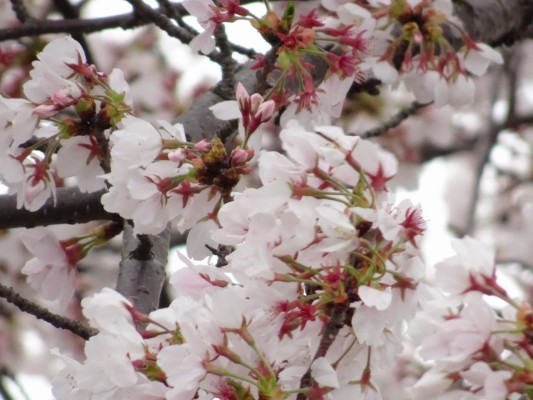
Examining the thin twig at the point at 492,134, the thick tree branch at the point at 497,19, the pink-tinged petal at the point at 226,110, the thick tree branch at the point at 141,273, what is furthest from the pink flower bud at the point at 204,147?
the thin twig at the point at 492,134

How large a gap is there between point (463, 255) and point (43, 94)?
0.76 metres

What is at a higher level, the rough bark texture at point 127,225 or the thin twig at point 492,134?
the rough bark texture at point 127,225

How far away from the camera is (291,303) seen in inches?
53.9

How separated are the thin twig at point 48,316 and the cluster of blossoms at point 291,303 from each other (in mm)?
268

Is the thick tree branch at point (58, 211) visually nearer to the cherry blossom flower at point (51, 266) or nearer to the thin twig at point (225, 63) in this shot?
the cherry blossom flower at point (51, 266)

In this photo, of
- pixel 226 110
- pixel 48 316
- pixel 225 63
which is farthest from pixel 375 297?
pixel 225 63

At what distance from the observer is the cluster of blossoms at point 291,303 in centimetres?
132

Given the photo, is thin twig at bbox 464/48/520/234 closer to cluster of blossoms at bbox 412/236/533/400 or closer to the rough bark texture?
the rough bark texture

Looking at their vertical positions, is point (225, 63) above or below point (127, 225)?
above

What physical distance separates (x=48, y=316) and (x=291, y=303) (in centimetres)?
54

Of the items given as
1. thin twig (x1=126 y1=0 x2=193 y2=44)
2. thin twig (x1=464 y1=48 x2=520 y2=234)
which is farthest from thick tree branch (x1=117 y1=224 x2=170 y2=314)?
thin twig (x1=464 y1=48 x2=520 y2=234)

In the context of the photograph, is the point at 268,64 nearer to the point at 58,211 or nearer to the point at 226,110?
the point at 226,110

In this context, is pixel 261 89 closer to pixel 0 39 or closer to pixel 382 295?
pixel 382 295

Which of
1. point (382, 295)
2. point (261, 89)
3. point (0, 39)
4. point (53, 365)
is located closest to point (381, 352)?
point (382, 295)
